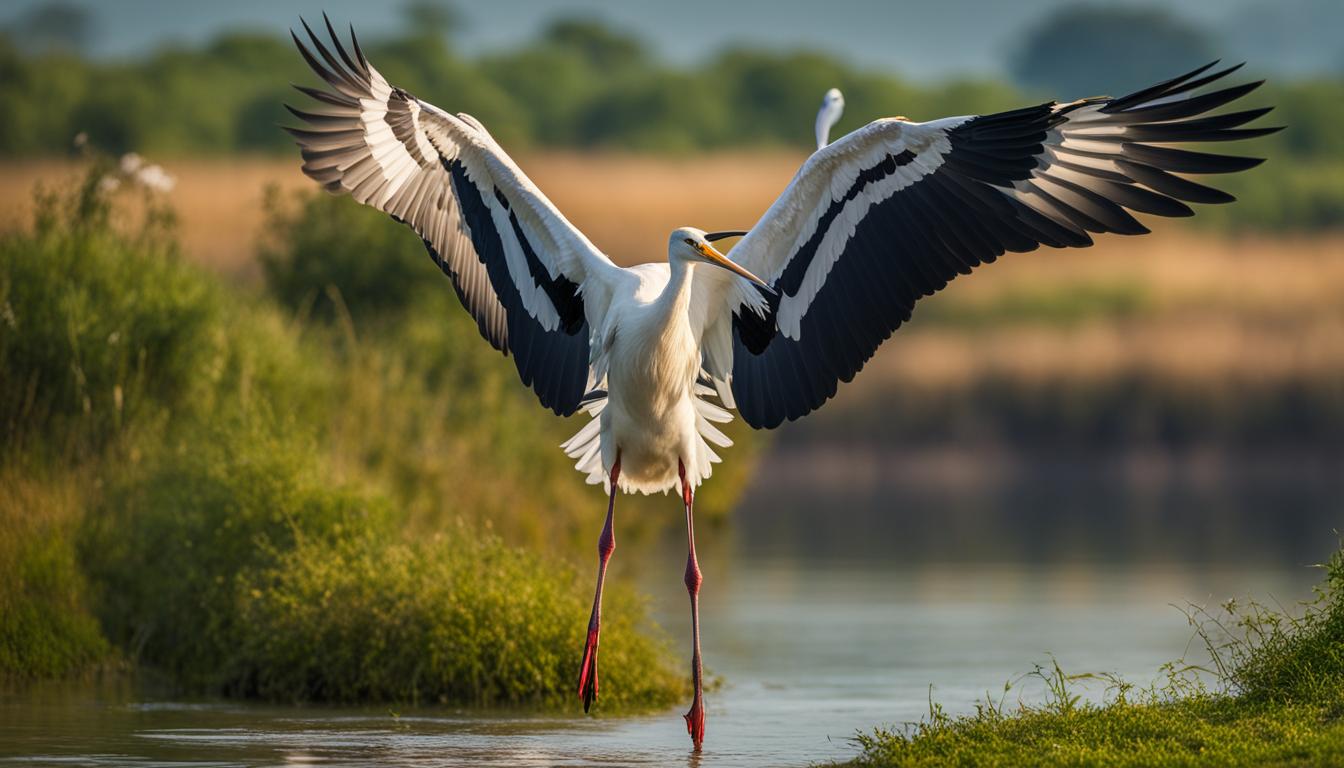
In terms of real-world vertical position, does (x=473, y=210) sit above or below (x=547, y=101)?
below

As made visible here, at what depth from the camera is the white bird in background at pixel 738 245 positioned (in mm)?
11227

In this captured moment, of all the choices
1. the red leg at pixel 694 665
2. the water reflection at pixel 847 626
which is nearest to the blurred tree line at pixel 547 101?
the water reflection at pixel 847 626

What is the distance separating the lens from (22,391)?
51.0 ft

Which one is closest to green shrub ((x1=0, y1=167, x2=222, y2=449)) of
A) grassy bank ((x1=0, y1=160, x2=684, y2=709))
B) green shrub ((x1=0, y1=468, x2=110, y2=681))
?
grassy bank ((x1=0, y1=160, x2=684, y2=709))

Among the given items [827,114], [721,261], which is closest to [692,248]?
[721,261]

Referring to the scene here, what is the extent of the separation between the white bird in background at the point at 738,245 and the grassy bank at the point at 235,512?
2.88 feet

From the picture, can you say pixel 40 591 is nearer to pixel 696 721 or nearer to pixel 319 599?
pixel 319 599

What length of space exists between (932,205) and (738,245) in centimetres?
122

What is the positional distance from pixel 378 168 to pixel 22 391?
14.8 feet

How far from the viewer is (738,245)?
12.1m

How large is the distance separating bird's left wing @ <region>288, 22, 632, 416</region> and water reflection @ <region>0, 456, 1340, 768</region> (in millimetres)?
2426

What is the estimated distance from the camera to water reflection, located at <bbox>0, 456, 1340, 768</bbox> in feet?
35.3

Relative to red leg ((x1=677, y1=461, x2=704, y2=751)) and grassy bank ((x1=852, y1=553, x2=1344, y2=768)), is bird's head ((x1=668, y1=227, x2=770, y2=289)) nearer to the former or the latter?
red leg ((x1=677, y1=461, x2=704, y2=751))

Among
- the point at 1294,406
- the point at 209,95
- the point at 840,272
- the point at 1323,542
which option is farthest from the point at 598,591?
the point at 209,95
